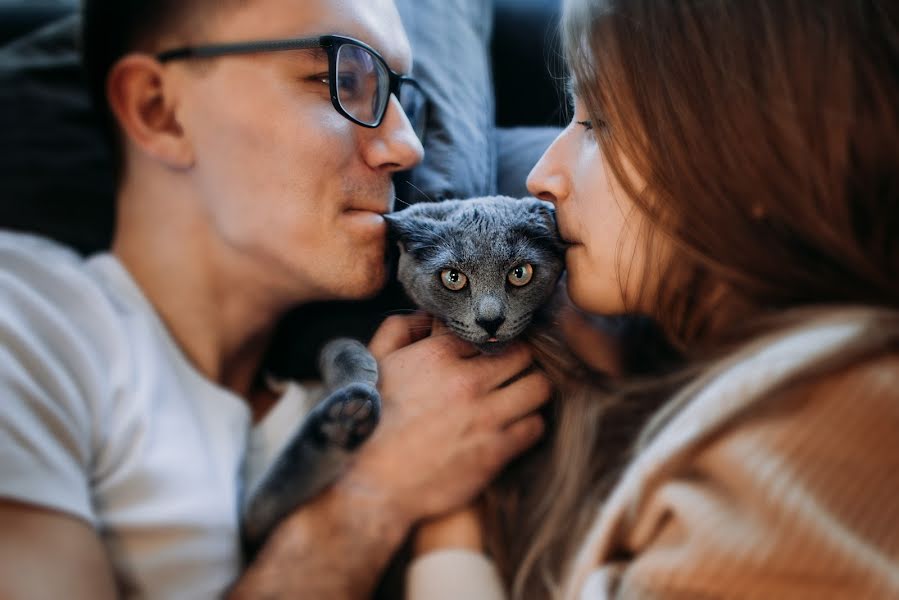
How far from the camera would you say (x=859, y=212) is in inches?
15.2

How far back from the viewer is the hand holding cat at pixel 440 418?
48 cm

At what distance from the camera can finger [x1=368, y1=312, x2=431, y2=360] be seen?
1.57 feet

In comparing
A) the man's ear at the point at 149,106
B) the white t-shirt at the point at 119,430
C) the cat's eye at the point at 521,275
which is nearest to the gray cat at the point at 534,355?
the cat's eye at the point at 521,275

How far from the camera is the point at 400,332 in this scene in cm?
48

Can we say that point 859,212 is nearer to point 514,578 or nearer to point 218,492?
point 514,578

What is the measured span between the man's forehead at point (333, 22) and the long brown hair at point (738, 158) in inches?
5.4

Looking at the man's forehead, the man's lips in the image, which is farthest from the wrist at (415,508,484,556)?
the man's forehead

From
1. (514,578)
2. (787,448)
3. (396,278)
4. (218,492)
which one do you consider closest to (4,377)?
(218,492)

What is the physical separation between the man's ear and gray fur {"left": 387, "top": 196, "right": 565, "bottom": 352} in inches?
11.2

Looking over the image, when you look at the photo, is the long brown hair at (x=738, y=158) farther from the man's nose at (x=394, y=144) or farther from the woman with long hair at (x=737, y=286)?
the man's nose at (x=394, y=144)

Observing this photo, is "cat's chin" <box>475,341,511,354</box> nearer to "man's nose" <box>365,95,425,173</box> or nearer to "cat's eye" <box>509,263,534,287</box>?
"cat's eye" <box>509,263,534,287</box>

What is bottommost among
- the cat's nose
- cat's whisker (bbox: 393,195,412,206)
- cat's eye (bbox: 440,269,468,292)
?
the cat's nose

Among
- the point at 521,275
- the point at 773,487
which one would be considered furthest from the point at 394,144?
the point at 773,487

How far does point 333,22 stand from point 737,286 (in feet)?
1.18
